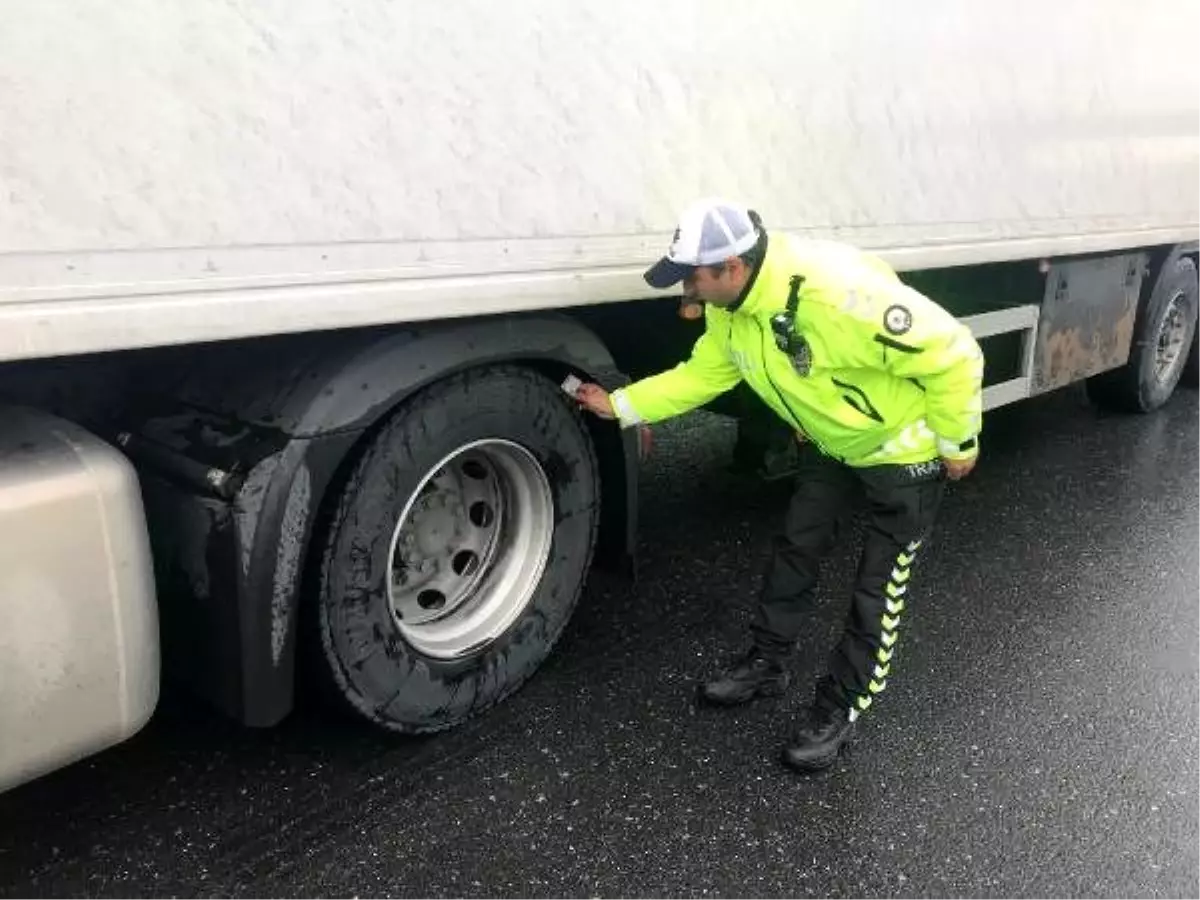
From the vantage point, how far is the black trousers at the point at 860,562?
9.26 ft

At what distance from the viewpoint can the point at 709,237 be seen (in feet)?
8.21

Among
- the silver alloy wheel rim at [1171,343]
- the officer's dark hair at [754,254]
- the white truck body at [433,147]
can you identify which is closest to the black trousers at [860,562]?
the officer's dark hair at [754,254]

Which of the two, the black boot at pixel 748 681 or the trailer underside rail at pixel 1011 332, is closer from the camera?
the black boot at pixel 748 681

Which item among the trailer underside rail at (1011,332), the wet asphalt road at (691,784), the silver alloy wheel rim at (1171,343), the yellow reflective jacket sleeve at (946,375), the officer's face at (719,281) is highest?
the officer's face at (719,281)

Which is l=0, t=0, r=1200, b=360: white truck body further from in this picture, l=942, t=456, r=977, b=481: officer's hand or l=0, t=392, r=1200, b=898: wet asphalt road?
l=0, t=392, r=1200, b=898: wet asphalt road

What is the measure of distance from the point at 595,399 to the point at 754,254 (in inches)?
27.2

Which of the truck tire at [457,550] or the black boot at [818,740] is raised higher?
the truck tire at [457,550]

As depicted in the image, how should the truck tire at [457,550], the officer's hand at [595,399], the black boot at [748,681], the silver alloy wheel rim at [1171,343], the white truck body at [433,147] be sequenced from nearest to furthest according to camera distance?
the white truck body at [433,147]
the truck tire at [457,550]
the officer's hand at [595,399]
the black boot at [748,681]
the silver alloy wheel rim at [1171,343]

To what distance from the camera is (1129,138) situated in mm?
5320

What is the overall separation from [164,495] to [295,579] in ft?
1.18

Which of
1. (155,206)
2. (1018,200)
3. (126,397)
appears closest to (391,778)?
(126,397)

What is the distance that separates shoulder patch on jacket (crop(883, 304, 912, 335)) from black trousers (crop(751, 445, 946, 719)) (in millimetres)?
435

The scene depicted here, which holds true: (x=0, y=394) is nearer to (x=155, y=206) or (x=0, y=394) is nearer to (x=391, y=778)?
(x=155, y=206)

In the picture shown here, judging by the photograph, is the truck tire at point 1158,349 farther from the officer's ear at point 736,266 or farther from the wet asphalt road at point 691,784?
the officer's ear at point 736,266
